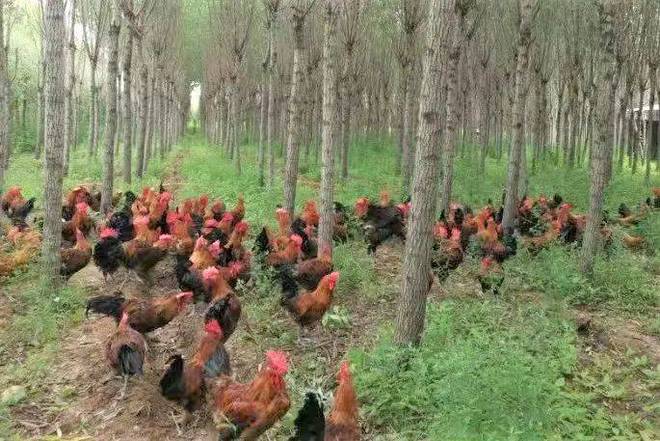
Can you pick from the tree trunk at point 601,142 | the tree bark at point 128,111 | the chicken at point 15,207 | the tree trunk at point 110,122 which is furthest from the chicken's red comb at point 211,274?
the tree bark at point 128,111

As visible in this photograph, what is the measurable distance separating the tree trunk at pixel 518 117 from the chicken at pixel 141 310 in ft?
20.5

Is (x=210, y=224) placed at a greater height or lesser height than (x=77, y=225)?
greater

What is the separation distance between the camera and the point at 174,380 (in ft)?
13.3

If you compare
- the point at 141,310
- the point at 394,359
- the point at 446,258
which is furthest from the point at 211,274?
the point at 446,258

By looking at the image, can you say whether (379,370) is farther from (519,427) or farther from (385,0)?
(385,0)

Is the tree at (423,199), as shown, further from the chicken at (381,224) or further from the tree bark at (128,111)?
the tree bark at (128,111)

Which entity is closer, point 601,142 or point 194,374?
point 194,374

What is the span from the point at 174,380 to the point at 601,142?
20.2 ft

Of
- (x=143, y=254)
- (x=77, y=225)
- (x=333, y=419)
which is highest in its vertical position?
(x=77, y=225)

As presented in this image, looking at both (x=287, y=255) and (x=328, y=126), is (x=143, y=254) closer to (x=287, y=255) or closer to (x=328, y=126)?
(x=287, y=255)

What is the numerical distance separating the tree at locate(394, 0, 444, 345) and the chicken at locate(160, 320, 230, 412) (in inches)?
63.7

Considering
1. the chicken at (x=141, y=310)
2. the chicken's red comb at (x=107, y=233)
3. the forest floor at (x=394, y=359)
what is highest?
the chicken's red comb at (x=107, y=233)

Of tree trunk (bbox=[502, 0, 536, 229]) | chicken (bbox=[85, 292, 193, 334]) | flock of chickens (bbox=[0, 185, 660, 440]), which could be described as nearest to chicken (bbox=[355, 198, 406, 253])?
flock of chickens (bbox=[0, 185, 660, 440])

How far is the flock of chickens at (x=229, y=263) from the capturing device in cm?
364
